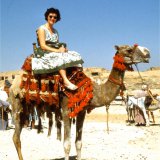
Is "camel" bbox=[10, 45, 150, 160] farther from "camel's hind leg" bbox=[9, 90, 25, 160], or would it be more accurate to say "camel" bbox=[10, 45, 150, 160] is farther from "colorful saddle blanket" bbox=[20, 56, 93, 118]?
"camel's hind leg" bbox=[9, 90, 25, 160]

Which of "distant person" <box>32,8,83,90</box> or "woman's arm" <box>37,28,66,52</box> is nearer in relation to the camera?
"distant person" <box>32,8,83,90</box>

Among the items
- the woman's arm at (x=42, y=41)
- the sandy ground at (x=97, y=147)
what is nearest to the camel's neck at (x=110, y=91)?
the woman's arm at (x=42, y=41)

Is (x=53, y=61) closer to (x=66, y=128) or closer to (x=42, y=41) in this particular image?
(x=42, y=41)

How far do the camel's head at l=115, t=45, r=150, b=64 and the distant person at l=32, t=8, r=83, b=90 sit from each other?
94cm

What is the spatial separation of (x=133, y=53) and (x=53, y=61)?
1.73 metres

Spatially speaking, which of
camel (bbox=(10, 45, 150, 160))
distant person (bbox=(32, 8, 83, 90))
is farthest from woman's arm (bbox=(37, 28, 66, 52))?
camel (bbox=(10, 45, 150, 160))

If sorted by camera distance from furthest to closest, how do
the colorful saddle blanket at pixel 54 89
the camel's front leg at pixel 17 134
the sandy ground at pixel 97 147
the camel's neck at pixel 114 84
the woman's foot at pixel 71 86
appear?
the sandy ground at pixel 97 147, the camel's front leg at pixel 17 134, the camel's neck at pixel 114 84, the colorful saddle blanket at pixel 54 89, the woman's foot at pixel 71 86

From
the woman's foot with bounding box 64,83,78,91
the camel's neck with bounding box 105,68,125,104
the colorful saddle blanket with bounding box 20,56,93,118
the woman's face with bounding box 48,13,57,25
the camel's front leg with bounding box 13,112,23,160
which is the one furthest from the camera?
the camel's front leg with bounding box 13,112,23,160

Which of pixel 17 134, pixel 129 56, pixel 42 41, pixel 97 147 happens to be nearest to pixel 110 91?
pixel 129 56

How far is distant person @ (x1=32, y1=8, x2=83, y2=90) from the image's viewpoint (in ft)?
25.2

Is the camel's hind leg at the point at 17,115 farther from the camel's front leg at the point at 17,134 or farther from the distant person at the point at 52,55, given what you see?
the distant person at the point at 52,55

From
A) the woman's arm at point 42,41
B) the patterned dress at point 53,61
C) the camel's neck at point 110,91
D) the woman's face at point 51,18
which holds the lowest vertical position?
the camel's neck at point 110,91

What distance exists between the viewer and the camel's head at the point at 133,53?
7594 mm

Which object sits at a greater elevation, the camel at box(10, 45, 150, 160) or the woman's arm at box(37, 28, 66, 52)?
the woman's arm at box(37, 28, 66, 52)
